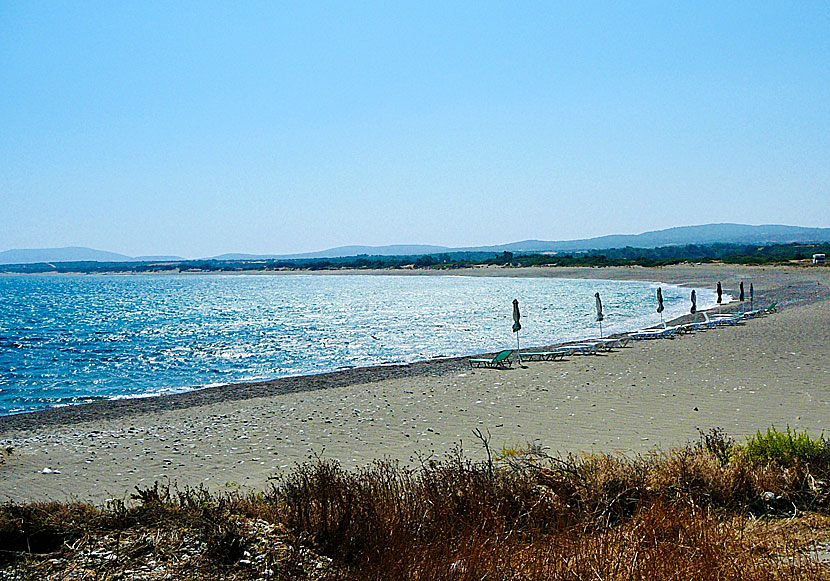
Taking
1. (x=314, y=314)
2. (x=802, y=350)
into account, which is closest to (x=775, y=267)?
(x=314, y=314)

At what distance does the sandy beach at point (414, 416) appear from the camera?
10023 millimetres

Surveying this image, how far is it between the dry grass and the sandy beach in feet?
8.19

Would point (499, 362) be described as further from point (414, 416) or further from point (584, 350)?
point (414, 416)

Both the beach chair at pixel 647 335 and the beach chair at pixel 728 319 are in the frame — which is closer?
the beach chair at pixel 647 335

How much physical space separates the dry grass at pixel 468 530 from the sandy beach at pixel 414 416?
2.50 meters

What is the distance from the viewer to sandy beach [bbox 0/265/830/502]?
32.9ft

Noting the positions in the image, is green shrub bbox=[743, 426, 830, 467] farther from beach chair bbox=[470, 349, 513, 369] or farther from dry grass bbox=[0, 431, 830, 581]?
beach chair bbox=[470, 349, 513, 369]

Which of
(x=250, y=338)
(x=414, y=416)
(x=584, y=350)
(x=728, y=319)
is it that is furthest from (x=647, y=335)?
(x=250, y=338)

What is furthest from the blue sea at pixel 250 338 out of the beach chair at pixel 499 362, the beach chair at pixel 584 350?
the beach chair at pixel 584 350

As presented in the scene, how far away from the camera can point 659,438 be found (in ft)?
32.6

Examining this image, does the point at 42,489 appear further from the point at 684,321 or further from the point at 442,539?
the point at 684,321

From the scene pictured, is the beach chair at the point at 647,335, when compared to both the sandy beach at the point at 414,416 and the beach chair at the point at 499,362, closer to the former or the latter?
the sandy beach at the point at 414,416

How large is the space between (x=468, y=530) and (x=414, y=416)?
905 centimetres

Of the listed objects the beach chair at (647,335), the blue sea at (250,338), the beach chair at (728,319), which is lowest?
the blue sea at (250,338)
